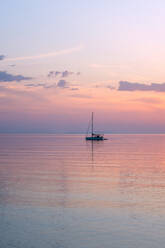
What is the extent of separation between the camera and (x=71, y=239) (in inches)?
687

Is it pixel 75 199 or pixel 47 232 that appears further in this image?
pixel 75 199

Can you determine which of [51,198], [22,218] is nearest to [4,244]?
[22,218]

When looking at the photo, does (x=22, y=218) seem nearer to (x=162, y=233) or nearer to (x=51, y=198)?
(x=51, y=198)

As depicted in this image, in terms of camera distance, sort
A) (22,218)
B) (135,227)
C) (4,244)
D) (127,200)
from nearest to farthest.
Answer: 1. (4,244)
2. (135,227)
3. (22,218)
4. (127,200)

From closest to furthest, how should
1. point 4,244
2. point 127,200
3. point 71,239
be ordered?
point 4,244, point 71,239, point 127,200

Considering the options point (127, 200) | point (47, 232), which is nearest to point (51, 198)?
point (127, 200)

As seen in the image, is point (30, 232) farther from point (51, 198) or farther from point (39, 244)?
point (51, 198)

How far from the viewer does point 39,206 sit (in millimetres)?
24031

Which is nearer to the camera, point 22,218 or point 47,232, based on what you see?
point 47,232

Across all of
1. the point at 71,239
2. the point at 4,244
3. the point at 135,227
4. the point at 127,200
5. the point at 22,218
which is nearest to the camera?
the point at 4,244

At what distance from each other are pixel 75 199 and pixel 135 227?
26.6ft

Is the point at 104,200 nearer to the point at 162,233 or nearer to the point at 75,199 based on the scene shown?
the point at 75,199

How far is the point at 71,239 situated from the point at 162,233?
17.5ft

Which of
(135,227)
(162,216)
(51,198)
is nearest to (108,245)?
(135,227)
